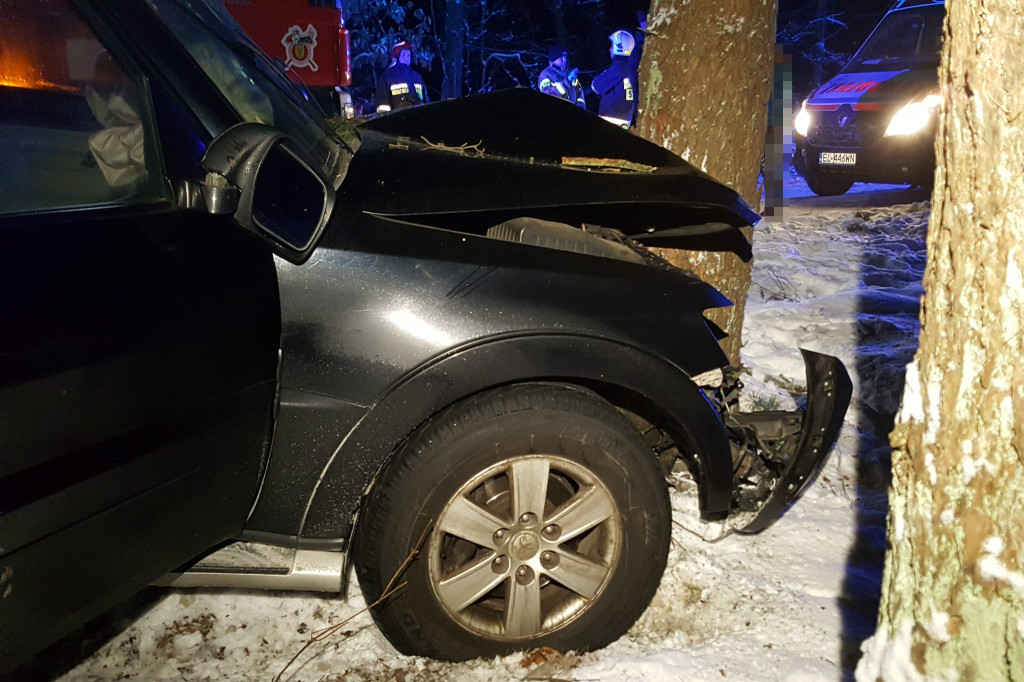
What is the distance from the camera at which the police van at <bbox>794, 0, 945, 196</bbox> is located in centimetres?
934

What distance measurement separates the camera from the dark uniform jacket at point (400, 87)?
1312 centimetres

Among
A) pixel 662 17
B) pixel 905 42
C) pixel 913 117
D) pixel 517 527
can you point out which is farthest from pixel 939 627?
pixel 905 42

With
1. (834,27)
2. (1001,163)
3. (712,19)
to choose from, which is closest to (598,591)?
(1001,163)

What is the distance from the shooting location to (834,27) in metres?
28.3

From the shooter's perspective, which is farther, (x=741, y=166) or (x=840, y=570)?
(x=741, y=166)

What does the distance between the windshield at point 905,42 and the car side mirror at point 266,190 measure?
1010cm

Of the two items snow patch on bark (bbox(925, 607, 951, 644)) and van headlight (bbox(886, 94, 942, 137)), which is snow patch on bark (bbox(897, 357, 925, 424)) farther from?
van headlight (bbox(886, 94, 942, 137))

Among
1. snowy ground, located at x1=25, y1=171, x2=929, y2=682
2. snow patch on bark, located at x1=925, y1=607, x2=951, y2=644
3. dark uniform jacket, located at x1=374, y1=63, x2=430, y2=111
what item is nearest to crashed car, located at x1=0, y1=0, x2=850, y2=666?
snowy ground, located at x1=25, y1=171, x2=929, y2=682

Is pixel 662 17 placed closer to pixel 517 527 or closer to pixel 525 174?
pixel 525 174

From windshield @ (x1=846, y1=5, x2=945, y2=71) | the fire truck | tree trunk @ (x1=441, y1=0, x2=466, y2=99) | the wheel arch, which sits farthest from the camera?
tree trunk @ (x1=441, y1=0, x2=466, y2=99)

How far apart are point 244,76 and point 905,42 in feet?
34.9

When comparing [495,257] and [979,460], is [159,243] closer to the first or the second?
[495,257]

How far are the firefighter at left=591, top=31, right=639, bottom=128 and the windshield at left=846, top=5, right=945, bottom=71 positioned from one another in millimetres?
3010

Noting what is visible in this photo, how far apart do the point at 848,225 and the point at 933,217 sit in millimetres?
7196
